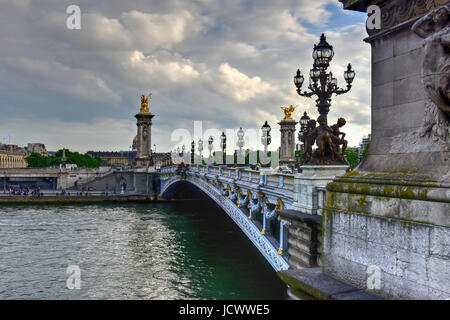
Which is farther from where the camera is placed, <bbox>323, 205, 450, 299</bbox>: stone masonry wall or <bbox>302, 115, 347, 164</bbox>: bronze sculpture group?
<bbox>302, 115, 347, 164</bbox>: bronze sculpture group

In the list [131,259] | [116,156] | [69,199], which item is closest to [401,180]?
[131,259]

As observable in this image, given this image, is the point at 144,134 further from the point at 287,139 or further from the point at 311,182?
the point at 311,182

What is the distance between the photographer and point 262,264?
63.6 ft

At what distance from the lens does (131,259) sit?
2061 cm

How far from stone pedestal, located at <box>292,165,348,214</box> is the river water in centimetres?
771

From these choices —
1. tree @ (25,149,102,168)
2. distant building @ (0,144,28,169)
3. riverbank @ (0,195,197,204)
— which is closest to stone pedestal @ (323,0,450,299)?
riverbank @ (0,195,197,204)

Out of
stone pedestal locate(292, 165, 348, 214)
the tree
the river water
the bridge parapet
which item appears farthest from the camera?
the tree

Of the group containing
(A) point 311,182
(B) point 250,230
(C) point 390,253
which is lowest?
(B) point 250,230

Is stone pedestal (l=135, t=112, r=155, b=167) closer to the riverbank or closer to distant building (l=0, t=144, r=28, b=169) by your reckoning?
the riverbank

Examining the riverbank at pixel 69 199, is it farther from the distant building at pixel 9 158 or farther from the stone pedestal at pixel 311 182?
the distant building at pixel 9 158

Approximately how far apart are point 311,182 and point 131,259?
49.2 ft

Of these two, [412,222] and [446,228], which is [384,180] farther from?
→ [446,228]

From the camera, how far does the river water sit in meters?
15.6

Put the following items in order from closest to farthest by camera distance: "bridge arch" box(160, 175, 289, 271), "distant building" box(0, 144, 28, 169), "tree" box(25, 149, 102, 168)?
"bridge arch" box(160, 175, 289, 271) < "tree" box(25, 149, 102, 168) < "distant building" box(0, 144, 28, 169)
